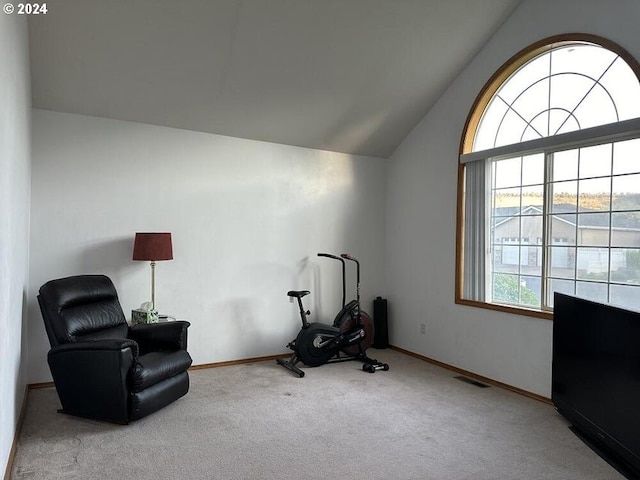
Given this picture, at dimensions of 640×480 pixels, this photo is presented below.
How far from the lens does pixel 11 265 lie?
255cm

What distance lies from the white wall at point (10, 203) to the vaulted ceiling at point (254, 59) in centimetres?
50

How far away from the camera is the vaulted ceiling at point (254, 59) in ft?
11.1

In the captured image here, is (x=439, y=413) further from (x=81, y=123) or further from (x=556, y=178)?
(x=81, y=123)

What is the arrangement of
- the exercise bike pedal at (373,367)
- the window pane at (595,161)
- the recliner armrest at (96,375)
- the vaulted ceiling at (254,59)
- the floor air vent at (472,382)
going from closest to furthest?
1. the recliner armrest at (96,375)
2. the vaulted ceiling at (254,59)
3. the window pane at (595,161)
4. the floor air vent at (472,382)
5. the exercise bike pedal at (373,367)

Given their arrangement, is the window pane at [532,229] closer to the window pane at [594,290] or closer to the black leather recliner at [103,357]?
the window pane at [594,290]

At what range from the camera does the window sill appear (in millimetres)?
3801

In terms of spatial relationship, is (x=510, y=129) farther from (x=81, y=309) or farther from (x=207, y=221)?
(x=81, y=309)

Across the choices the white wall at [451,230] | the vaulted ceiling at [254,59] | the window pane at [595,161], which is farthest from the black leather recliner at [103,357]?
the window pane at [595,161]

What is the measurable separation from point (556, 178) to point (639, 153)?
0.66 metres

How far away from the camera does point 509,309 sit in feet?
13.4

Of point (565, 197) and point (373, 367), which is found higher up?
point (565, 197)

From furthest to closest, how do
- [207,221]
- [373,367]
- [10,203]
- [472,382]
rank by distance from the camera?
1. [207,221]
2. [373,367]
3. [472,382]
4. [10,203]

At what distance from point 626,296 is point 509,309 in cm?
95

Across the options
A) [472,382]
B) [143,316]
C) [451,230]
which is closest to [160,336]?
[143,316]
